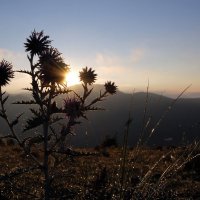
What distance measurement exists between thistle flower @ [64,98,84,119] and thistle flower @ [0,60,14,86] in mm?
912

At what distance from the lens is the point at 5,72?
5.45m

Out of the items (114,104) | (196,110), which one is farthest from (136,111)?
(196,110)

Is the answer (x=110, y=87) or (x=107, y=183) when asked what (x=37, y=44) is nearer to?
(x=110, y=87)

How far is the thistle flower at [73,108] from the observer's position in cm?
448

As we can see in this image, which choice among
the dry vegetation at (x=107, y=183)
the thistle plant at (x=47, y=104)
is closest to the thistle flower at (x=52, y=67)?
the thistle plant at (x=47, y=104)

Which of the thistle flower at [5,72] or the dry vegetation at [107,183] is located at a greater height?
the thistle flower at [5,72]

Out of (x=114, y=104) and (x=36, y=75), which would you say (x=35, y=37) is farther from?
(x=114, y=104)

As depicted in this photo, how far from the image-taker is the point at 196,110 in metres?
154

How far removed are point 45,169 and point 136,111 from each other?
130657mm

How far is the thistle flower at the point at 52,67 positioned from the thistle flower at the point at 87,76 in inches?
20.0

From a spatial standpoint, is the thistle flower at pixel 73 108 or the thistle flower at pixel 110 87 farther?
the thistle flower at pixel 110 87

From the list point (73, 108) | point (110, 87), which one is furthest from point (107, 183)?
point (73, 108)

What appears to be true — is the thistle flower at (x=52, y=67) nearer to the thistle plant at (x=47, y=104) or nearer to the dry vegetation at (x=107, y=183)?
the thistle plant at (x=47, y=104)

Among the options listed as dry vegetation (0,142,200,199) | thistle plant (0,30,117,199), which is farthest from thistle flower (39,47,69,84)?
dry vegetation (0,142,200,199)
